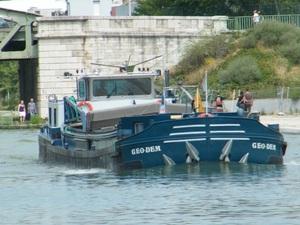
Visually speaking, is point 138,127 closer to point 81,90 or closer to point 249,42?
point 81,90

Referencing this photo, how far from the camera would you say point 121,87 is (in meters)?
39.5

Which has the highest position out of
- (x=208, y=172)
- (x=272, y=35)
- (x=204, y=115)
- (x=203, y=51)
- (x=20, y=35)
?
(x=20, y=35)

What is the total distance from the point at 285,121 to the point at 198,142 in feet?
74.5

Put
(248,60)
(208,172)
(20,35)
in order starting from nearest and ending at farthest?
(208,172)
(248,60)
(20,35)

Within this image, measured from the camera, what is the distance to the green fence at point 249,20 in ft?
244

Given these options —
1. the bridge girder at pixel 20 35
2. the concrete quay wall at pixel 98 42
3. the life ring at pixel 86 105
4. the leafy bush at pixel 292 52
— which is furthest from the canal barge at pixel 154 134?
the bridge girder at pixel 20 35

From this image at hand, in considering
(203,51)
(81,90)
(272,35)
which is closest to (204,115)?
(81,90)

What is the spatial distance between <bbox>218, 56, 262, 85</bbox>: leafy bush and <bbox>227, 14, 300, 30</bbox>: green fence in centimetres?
642

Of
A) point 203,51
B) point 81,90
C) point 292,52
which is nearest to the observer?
point 81,90

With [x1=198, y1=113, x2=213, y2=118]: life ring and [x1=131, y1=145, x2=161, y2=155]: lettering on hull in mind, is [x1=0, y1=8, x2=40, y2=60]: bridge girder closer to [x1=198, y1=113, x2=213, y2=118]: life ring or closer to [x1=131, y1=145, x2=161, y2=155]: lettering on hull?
[x1=131, y1=145, x2=161, y2=155]: lettering on hull

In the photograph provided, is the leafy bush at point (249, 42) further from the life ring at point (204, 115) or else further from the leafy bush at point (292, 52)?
the life ring at point (204, 115)

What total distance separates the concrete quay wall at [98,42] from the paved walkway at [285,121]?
13089mm

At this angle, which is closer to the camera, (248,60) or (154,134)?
(154,134)

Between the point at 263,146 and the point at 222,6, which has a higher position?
the point at 222,6
